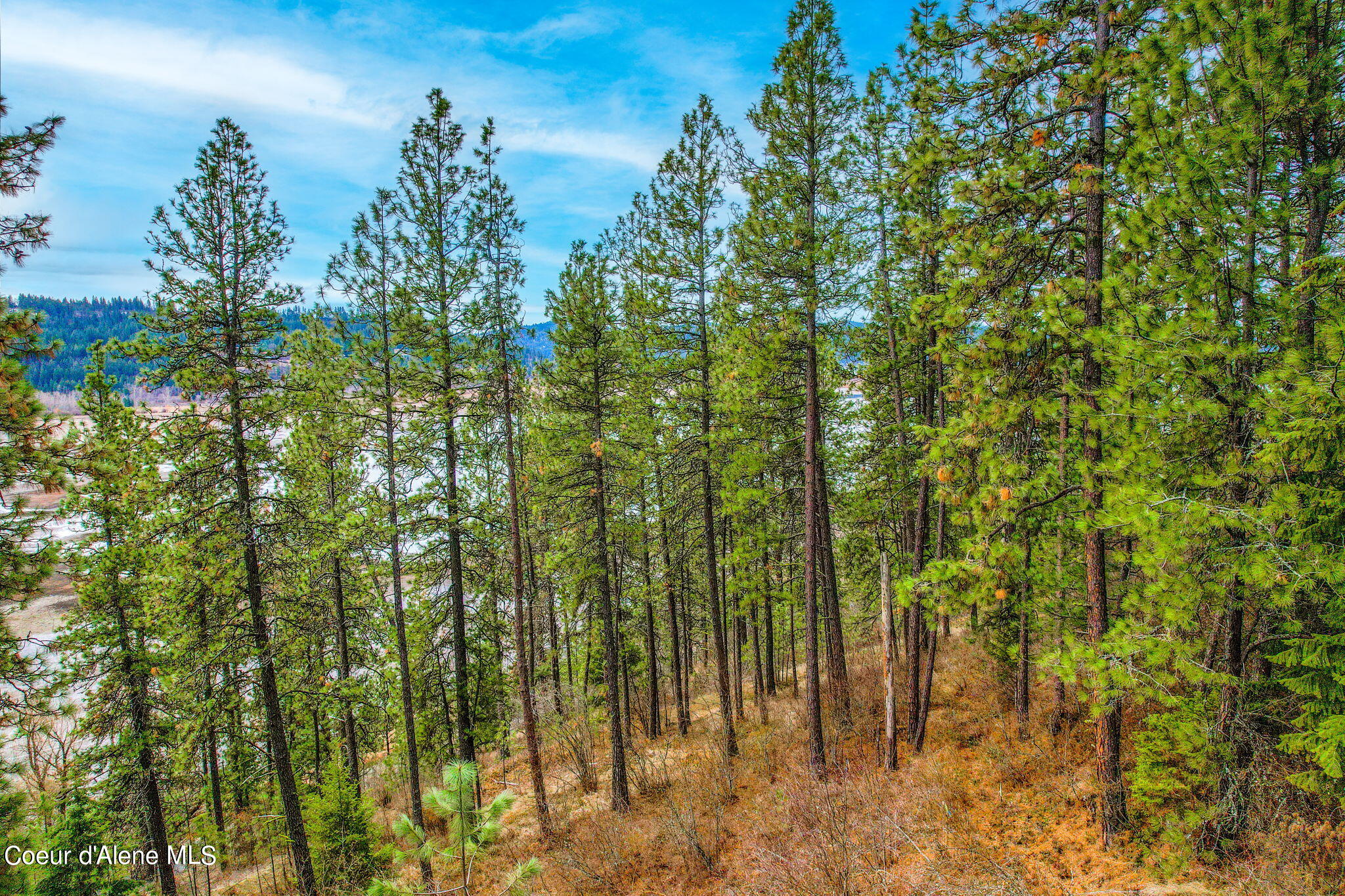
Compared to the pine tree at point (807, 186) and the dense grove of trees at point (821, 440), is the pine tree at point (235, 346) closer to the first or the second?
the dense grove of trees at point (821, 440)

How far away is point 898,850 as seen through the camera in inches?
291

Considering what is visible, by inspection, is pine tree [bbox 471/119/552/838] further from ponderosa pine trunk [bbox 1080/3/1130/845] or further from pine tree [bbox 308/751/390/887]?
ponderosa pine trunk [bbox 1080/3/1130/845]

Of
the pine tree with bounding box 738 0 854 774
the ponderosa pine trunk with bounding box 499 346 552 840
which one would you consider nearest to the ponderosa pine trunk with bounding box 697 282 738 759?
the pine tree with bounding box 738 0 854 774

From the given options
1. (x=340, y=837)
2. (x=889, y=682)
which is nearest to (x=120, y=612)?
(x=340, y=837)

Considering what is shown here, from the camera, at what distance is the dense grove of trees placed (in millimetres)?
4875

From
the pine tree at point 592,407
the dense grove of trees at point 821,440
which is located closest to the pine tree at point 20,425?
the dense grove of trees at point 821,440

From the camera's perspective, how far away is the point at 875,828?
7.80m

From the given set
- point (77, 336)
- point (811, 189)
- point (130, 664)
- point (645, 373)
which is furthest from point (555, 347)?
point (77, 336)

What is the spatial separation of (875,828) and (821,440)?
22.4ft

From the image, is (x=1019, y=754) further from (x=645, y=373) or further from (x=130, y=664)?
(x=130, y=664)

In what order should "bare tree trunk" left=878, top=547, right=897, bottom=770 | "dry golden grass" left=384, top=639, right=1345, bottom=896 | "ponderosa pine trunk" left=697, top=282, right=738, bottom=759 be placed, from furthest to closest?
1. "ponderosa pine trunk" left=697, top=282, right=738, bottom=759
2. "bare tree trunk" left=878, top=547, right=897, bottom=770
3. "dry golden grass" left=384, top=639, right=1345, bottom=896

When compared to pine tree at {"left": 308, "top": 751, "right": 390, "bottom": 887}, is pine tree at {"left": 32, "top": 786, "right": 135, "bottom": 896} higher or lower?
higher

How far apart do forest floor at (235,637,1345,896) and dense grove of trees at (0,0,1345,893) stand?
553 mm

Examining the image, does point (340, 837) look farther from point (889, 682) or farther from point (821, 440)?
point (821, 440)
